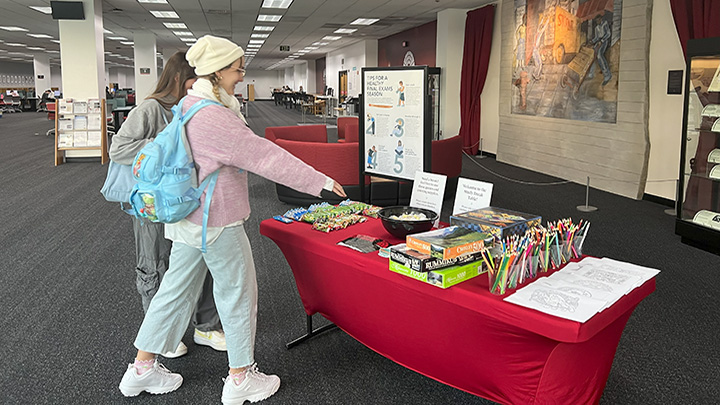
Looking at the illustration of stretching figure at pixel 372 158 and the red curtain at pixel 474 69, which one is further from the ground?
the red curtain at pixel 474 69

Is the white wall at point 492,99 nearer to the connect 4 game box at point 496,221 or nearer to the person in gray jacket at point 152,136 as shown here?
the connect 4 game box at point 496,221

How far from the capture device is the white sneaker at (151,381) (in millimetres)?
2543

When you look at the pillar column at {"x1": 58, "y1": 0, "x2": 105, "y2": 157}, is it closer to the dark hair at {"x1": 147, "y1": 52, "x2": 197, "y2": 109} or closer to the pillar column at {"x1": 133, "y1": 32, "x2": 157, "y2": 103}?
the pillar column at {"x1": 133, "y1": 32, "x2": 157, "y2": 103}

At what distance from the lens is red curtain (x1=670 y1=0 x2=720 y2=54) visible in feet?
19.1

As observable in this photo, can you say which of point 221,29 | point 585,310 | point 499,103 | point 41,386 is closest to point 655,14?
point 499,103

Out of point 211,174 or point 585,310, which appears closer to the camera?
point 585,310

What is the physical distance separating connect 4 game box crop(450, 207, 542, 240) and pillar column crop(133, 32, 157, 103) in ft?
57.1

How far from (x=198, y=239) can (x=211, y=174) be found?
0.28 meters

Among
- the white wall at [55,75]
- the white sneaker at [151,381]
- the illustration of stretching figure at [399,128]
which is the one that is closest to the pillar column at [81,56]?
the illustration of stretching figure at [399,128]

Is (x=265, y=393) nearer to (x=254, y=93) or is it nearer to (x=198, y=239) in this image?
(x=198, y=239)

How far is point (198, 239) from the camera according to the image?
232 cm

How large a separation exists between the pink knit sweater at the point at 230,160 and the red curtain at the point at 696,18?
5.53 meters

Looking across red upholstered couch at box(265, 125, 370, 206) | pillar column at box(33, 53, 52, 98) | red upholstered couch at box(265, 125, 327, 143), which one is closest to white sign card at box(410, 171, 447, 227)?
red upholstered couch at box(265, 125, 370, 206)

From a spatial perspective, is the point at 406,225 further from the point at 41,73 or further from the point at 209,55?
the point at 41,73
